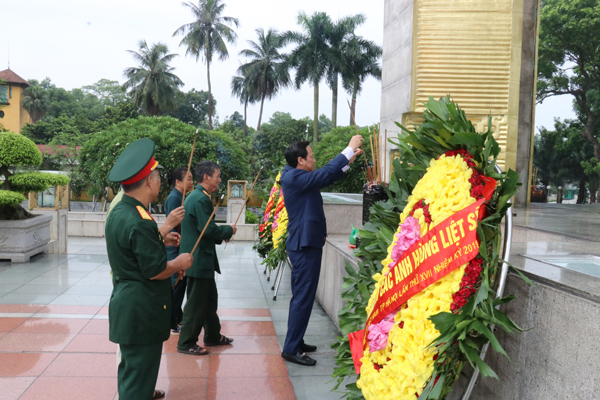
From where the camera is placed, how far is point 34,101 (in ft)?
165

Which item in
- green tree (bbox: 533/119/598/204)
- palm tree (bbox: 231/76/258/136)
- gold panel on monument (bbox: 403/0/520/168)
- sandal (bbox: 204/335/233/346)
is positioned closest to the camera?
sandal (bbox: 204/335/233/346)

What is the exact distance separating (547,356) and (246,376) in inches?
105

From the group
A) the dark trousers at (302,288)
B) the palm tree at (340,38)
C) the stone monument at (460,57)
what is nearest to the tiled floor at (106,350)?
the dark trousers at (302,288)

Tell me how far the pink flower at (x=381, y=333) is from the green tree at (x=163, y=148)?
59.2 ft

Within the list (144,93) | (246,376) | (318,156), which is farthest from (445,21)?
(144,93)

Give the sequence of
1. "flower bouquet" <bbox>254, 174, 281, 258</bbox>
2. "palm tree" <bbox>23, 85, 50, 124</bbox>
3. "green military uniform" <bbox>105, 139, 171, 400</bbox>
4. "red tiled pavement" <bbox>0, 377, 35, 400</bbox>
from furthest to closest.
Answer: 1. "palm tree" <bbox>23, 85, 50, 124</bbox>
2. "flower bouquet" <bbox>254, 174, 281, 258</bbox>
3. "red tiled pavement" <bbox>0, 377, 35, 400</bbox>
4. "green military uniform" <bbox>105, 139, 171, 400</bbox>

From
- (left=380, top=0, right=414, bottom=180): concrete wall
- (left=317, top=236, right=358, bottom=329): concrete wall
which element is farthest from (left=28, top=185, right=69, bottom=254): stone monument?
(left=380, top=0, right=414, bottom=180): concrete wall

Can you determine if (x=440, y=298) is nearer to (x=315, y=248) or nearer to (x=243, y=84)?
(x=315, y=248)

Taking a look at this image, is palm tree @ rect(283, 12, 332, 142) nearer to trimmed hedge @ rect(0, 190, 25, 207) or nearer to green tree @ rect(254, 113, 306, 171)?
green tree @ rect(254, 113, 306, 171)

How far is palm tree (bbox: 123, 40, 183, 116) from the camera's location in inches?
1545

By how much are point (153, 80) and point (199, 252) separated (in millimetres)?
38038

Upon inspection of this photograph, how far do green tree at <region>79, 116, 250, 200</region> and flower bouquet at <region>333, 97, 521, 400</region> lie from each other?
59.1ft

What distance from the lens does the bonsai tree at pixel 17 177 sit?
8.86 metres

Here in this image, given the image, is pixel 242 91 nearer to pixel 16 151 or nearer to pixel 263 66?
pixel 263 66
